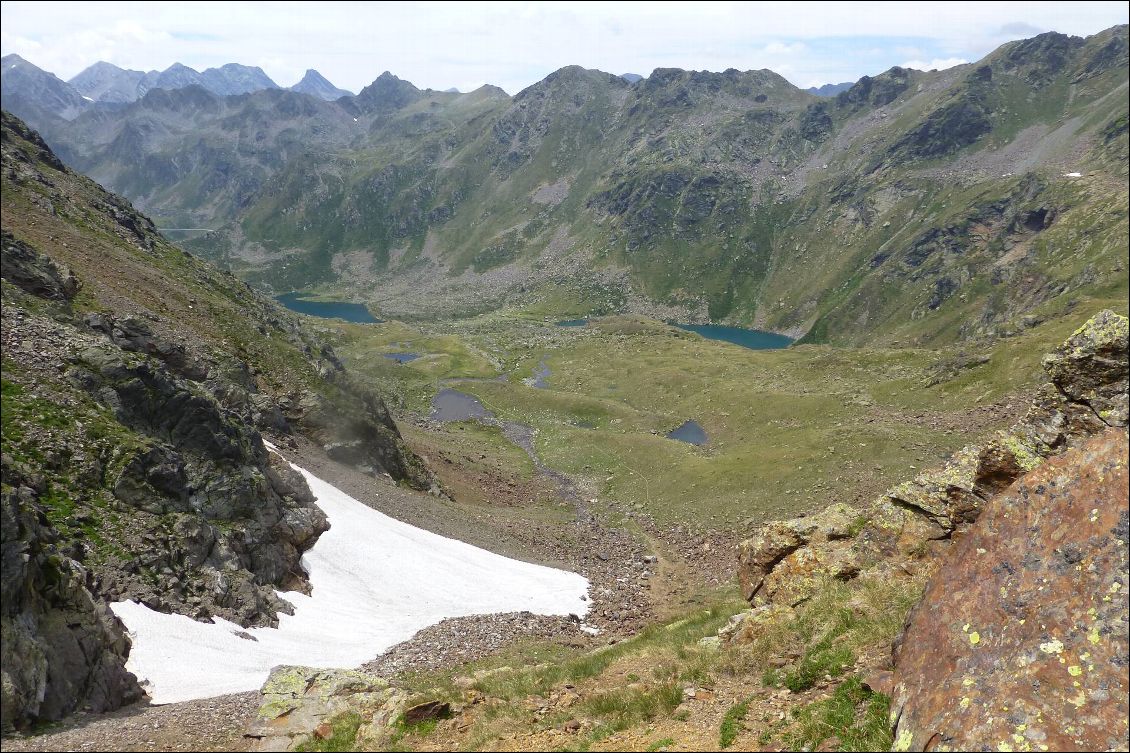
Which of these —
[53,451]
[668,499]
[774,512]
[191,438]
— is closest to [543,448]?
[668,499]

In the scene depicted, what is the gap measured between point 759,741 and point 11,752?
18.8 m

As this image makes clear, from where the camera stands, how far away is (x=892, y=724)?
1212 cm

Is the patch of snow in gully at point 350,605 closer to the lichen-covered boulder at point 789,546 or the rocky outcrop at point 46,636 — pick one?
the rocky outcrop at point 46,636

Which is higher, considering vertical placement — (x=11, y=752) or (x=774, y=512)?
(x=11, y=752)

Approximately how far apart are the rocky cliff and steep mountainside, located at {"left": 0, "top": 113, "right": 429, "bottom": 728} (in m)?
23.7

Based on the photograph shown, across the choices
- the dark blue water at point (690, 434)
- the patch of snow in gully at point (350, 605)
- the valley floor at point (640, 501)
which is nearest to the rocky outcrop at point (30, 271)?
the valley floor at point (640, 501)

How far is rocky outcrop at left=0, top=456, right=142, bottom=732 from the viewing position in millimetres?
18594

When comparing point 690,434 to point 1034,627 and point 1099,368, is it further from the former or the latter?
point 1034,627

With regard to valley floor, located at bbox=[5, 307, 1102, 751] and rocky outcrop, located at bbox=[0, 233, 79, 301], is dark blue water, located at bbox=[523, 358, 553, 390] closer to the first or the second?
valley floor, located at bbox=[5, 307, 1102, 751]

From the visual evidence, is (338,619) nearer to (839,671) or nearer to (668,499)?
(839,671)

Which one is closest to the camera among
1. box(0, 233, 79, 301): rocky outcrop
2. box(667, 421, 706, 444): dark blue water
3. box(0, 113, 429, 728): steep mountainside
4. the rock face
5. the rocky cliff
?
the rock face

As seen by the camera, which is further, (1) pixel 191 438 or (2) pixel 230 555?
(1) pixel 191 438

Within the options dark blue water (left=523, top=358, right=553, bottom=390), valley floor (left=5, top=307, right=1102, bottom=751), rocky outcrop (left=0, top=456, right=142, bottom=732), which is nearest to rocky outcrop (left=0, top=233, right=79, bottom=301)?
valley floor (left=5, top=307, right=1102, bottom=751)

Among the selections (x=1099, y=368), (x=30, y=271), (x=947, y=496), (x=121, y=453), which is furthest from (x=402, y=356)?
(x=1099, y=368)
